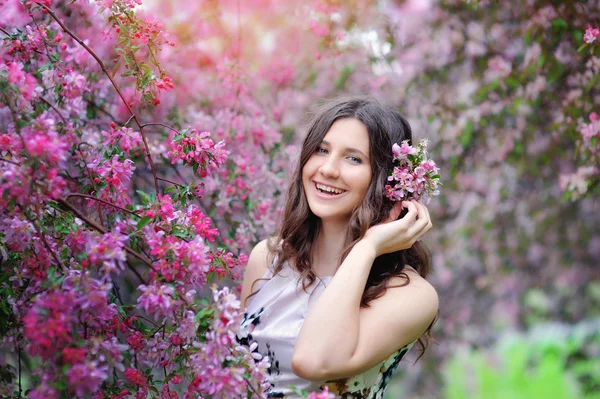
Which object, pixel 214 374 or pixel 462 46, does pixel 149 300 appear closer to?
pixel 214 374

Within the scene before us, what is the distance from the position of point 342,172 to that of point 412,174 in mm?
214

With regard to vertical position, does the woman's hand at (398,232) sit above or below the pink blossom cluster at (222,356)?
above

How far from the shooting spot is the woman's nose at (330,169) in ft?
6.99

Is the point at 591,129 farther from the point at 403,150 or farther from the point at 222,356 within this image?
the point at 222,356

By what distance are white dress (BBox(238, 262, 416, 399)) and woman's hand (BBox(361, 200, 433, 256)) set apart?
0.27m

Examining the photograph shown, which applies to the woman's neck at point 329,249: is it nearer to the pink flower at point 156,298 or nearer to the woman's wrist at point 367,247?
the woman's wrist at point 367,247

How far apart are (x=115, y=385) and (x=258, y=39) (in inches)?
114

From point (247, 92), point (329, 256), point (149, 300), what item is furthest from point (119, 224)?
point (247, 92)

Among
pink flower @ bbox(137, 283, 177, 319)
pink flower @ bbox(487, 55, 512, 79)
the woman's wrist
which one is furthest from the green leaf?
pink flower @ bbox(487, 55, 512, 79)

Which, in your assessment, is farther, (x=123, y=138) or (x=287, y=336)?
(x=287, y=336)

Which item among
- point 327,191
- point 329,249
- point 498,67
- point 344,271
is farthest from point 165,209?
point 498,67

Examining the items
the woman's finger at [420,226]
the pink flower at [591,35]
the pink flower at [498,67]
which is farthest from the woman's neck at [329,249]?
the pink flower at [498,67]

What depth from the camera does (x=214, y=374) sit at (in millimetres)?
1494

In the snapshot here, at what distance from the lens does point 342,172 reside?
2154mm
